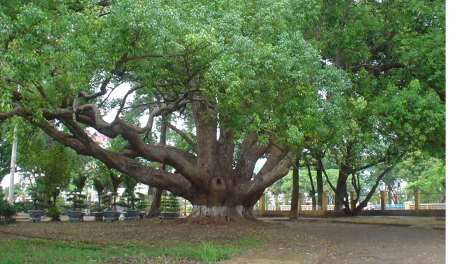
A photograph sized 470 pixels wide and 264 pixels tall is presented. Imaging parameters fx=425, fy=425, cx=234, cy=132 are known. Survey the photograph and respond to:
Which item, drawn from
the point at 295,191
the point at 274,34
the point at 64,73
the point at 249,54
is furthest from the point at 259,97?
the point at 295,191

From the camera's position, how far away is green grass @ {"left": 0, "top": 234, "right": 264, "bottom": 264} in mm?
7445

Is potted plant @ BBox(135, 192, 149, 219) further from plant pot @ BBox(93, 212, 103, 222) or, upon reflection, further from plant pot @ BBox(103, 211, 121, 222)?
plant pot @ BBox(103, 211, 121, 222)

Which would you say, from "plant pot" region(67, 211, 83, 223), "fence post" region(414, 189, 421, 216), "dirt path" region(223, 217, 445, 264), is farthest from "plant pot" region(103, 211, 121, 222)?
"fence post" region(414, 189, 421, 216)

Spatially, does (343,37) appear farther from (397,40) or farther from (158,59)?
(158,59)

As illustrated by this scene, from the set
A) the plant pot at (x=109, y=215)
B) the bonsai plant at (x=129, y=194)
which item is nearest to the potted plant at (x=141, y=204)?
the bonsai plant at (x=129, y=194)

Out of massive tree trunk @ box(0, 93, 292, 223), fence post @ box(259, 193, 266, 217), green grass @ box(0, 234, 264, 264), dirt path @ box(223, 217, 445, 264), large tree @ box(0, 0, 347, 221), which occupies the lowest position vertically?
fence post @ box(259, 193, 266, 217)

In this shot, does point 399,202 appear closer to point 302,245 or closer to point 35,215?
point 302,245

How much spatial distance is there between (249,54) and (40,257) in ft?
19.6

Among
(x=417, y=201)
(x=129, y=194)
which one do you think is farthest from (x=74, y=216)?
(x=417, y=201)

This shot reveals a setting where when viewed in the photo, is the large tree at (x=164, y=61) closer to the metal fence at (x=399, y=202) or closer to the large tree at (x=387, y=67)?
the large tree at (x=387, y=67)

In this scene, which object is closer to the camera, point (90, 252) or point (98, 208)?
point (90, 252)

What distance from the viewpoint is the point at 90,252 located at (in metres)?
8.34

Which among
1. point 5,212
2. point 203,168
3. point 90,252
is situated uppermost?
point 203,168

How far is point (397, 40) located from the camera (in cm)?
1350
